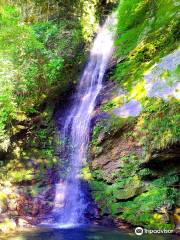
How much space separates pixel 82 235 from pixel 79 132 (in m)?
4.36

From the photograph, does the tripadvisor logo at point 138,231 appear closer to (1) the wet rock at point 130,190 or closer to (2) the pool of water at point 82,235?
(2) the pool of water at point 82,235

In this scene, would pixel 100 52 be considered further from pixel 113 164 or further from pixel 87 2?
pixel 113 164

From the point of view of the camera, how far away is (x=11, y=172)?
36.2 ft

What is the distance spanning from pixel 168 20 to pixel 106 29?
4.60 meters

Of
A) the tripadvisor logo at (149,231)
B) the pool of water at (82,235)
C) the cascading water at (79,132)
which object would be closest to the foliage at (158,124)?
the tripadvisor logo at (149,231)

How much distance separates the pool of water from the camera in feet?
26.3

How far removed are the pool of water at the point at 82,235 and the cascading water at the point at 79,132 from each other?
35.3 inches

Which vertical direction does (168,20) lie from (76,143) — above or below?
above

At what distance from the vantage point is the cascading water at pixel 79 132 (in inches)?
400

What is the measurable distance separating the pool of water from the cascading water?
90 centimetres

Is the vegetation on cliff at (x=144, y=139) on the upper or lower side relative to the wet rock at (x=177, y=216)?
upper

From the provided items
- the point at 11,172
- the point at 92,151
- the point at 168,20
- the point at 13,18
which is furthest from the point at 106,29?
the point at 11,172

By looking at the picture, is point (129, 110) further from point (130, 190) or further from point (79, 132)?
point (130, 190)

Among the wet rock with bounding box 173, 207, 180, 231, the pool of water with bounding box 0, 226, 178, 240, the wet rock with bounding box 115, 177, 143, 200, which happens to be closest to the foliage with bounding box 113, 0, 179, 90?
the wet rock with bounding box 115, 177, 143, 200
